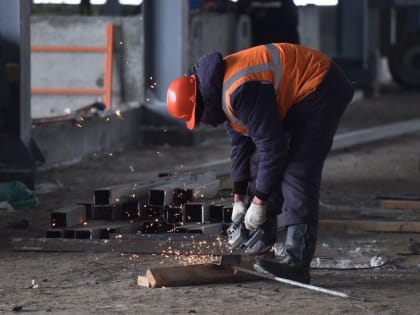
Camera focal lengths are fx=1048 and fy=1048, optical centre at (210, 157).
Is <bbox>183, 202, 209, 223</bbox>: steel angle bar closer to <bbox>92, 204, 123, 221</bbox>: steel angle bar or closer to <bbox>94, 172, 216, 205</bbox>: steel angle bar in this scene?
<bbox>94, 172, 216, 205</bbox>: steel angle bar

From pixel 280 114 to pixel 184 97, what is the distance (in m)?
0.53

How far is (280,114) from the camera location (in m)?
5.71

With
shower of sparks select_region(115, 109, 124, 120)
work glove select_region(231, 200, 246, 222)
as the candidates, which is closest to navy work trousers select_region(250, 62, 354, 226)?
work glove select_region(231, 200, 246, 222)

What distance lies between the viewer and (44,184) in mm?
10047

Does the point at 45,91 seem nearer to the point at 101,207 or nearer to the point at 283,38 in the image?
the point at 283,38

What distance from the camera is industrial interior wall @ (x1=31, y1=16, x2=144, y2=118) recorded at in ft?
49.9

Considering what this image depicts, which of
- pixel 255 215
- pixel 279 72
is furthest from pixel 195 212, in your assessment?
pixel 279 72

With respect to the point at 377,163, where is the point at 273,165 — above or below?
above

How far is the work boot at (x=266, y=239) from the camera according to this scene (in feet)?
20.4

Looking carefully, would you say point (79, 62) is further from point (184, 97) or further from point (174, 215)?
point (184, 97)

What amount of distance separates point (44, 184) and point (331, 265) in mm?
4187

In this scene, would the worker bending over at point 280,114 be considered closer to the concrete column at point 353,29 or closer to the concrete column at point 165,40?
the concrete column at point 165,40

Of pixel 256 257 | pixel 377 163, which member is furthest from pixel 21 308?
pixel 377 163

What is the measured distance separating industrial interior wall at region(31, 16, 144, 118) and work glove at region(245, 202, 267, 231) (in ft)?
31.3
